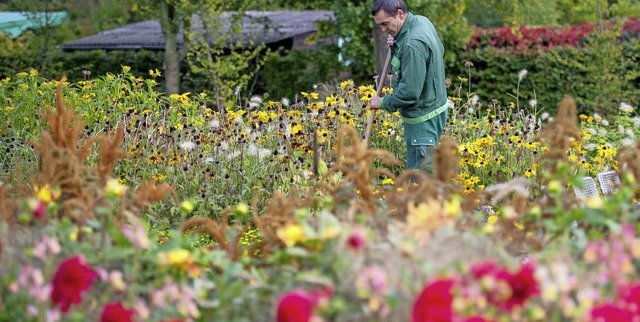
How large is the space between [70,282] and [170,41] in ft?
39.9

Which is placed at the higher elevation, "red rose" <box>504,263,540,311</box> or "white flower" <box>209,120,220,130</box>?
"red rose" <box>504,263,540,311</box>

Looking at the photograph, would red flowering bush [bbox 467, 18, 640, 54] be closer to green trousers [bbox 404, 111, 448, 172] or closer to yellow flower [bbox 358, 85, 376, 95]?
yellow flower [bbox 358, 85, 376, 95]

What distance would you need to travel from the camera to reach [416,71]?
548cm

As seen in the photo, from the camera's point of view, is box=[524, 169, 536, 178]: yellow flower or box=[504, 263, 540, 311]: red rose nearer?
box=[504, 263, 540, 311]: red rose

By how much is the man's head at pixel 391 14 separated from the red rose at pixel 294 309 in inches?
150

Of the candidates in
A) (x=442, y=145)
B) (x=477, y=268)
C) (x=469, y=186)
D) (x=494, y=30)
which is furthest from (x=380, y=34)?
(x=477, y=268)

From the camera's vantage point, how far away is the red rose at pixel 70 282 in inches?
82.3

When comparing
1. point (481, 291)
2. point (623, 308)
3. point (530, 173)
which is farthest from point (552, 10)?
point (481, 291)

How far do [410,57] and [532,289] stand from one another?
11.8ft

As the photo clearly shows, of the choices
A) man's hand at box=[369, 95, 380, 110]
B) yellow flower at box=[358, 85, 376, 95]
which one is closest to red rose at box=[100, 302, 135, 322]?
man's hand at box=[369, 95, 380, 110]

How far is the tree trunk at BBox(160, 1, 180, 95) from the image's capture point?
13555 millimetres

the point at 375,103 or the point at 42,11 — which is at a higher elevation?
the point at 375,103

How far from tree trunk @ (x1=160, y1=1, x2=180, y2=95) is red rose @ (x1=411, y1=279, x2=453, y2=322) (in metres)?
11.9

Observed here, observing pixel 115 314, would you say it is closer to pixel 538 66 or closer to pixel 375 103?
pixel 375 103
